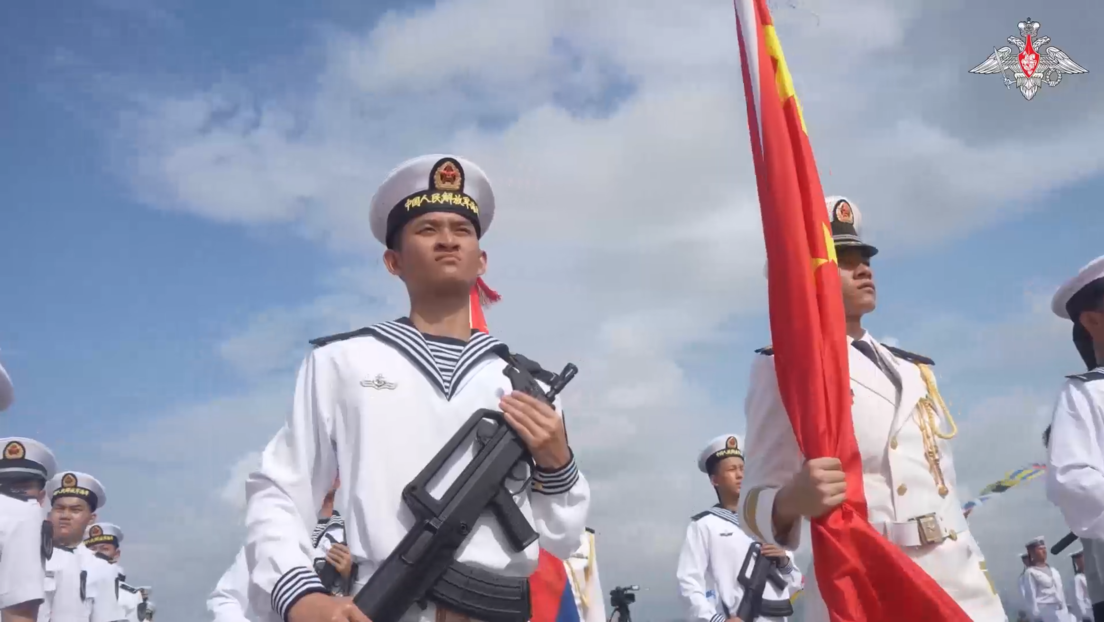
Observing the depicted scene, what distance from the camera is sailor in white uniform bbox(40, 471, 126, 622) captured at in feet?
38.6

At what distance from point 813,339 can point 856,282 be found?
1.22 metres

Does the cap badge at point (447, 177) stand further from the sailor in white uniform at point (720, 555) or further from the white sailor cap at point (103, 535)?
the white sailor cap at point (103, 535)

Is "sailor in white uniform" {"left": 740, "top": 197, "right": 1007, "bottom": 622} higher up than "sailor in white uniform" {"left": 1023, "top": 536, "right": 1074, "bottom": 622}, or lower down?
lower down

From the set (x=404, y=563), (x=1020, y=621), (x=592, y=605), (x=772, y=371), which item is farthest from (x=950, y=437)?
(x=1020, y=621)

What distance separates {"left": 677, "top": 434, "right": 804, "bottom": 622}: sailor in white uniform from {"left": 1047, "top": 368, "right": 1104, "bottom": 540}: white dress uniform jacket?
189 inches

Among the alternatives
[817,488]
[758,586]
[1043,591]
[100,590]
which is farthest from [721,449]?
[1043,591]

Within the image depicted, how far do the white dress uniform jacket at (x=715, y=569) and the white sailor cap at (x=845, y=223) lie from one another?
5.53 meters

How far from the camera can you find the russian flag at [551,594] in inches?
231

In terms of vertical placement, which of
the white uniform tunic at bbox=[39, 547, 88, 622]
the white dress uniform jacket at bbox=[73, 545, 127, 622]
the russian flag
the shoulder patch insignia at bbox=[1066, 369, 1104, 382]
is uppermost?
the white dress uniform jacket at bbox=[73, 545, 127, 622]

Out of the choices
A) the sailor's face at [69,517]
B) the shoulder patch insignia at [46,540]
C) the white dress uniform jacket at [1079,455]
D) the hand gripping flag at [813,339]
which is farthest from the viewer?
the sailor's face at [69,517]

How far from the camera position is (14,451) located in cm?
992

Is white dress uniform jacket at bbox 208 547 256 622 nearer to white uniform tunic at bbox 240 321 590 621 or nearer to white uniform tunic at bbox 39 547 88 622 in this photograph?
white uniform tunic at bbox 39 547 88 622

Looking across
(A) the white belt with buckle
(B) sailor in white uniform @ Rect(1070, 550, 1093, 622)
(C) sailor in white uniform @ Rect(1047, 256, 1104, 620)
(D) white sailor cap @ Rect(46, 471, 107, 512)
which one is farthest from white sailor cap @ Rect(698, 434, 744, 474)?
(B) sailor in white uniform @ Rect(1070, 550, 1093, 622)

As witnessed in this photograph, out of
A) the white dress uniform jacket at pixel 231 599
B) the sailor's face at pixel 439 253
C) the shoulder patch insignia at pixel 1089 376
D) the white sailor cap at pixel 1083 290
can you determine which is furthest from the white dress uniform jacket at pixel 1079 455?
the white dress uniform jacket at pixel 231 599
